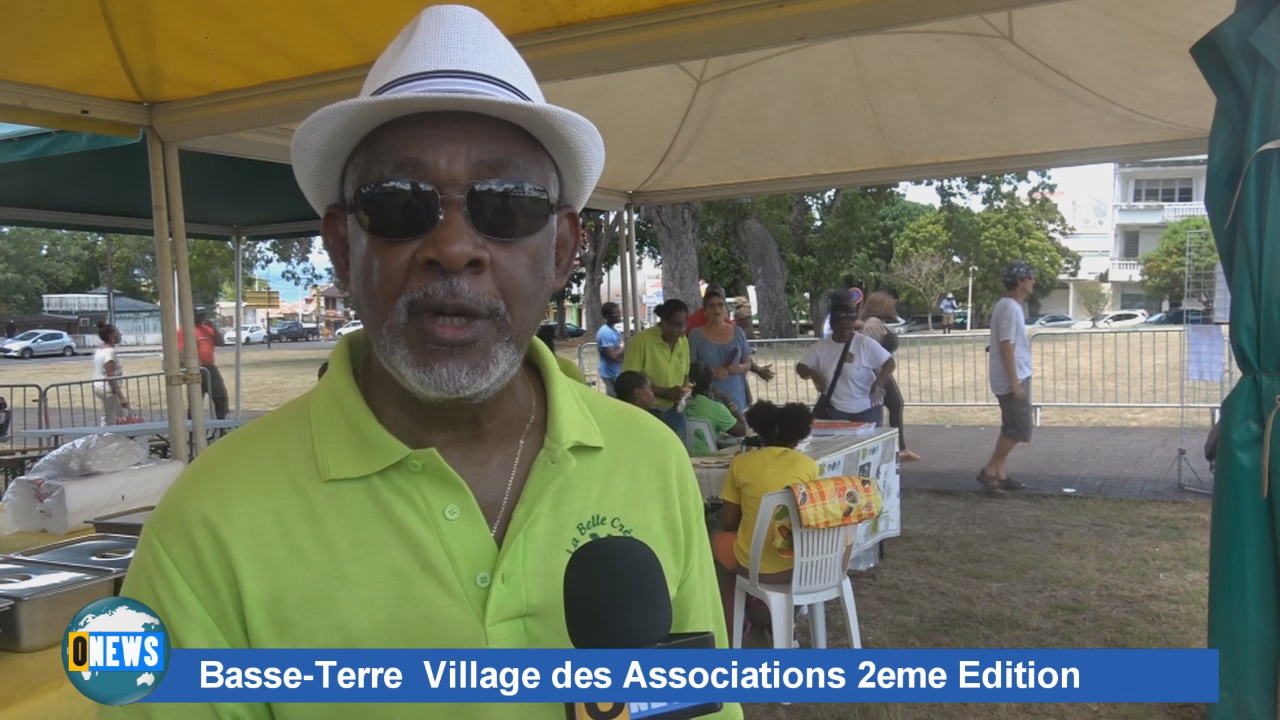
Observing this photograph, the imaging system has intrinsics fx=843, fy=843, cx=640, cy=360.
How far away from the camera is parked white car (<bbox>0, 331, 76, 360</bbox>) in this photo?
123 feet

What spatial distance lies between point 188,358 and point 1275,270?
4462 millimetres

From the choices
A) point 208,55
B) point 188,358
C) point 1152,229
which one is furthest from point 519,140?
point 1152,229

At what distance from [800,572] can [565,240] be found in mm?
2889

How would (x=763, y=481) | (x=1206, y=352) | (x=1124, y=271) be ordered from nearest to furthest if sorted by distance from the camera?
(x=763, y=481) → (x=1206, y=352) → (x=1124, y=271)

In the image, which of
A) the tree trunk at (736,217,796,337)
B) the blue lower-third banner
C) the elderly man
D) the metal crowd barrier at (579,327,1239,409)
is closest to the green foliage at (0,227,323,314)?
the tree trunk at (736,217,796,337)

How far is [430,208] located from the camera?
1262 mm

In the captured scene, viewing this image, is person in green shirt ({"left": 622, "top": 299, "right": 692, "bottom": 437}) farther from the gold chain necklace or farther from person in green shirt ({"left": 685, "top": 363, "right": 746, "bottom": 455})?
the gold chain necklace

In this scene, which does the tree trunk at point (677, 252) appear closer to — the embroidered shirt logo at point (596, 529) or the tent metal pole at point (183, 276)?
the tent metal pole at point (183, 276)

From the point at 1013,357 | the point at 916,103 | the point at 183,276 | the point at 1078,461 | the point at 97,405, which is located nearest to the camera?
the point at 183,276

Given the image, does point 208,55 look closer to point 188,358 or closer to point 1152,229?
point 188,358

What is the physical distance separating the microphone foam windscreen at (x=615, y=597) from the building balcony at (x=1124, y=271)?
242 ft

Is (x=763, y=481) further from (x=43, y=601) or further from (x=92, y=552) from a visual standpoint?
(x=43, y=601)

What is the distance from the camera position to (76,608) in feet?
7.04

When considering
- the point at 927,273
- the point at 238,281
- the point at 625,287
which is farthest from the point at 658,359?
the point at 927,273
